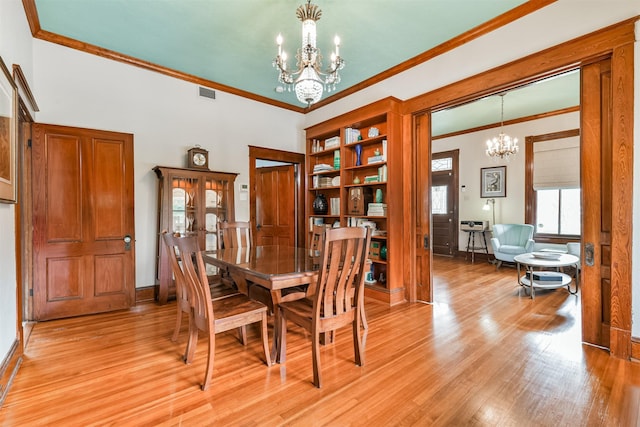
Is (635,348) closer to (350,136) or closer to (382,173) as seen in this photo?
(382,173)

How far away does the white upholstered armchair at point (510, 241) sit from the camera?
550cm

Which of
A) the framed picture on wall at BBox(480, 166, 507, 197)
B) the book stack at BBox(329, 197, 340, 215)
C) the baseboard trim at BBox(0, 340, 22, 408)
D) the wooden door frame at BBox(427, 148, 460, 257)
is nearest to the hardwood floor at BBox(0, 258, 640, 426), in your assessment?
the baseboard trim at BBox(0, 340, 22, 408)

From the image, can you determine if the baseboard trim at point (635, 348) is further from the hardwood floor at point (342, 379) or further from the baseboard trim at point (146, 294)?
the baseboard trim at point (146, 294)

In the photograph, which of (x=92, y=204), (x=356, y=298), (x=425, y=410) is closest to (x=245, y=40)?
(x=92, y=204)

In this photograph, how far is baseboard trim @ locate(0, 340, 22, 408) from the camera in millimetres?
1806

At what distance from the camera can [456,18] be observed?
291cm

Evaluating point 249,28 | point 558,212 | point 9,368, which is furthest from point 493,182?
point 9,368

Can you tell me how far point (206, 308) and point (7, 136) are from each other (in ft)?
5.69

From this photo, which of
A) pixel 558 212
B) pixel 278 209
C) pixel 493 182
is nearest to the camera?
pixel 278 209

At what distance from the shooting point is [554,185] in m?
5.75

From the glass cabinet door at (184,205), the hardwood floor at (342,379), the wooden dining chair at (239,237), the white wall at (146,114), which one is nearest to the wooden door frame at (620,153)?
the hardwood floor at (342,379)

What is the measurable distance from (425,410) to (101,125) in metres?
4.35

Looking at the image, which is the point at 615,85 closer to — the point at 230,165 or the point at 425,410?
the point at 425,410

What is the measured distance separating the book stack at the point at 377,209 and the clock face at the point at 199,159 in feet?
7.86
